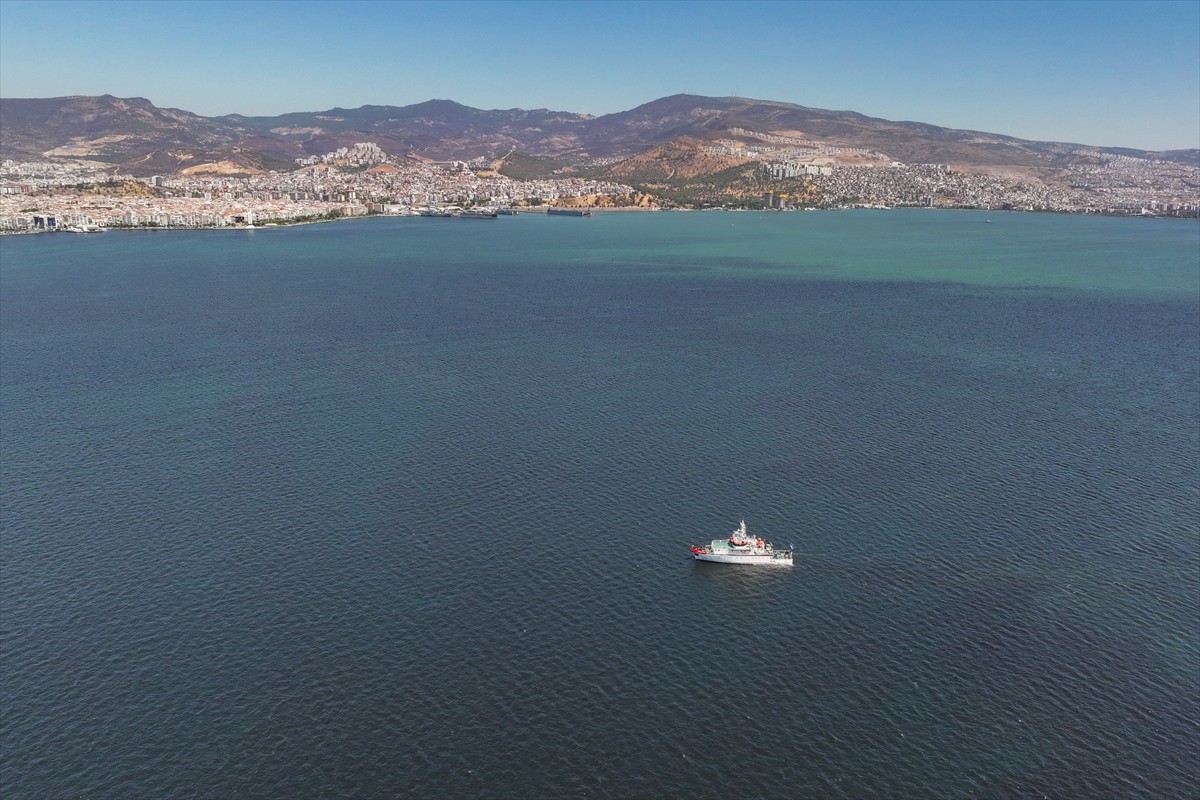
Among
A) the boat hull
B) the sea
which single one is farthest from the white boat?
the sea

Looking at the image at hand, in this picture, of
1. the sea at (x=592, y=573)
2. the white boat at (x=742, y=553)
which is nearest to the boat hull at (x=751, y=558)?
the white boat at (x=742, y=553)

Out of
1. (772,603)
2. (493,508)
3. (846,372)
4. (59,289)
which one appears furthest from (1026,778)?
(59,289)

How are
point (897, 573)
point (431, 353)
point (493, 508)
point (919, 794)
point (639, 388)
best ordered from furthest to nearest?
point (431, 353), point (639, 388), point (493, 508), point (897, 573), point (919, 794)

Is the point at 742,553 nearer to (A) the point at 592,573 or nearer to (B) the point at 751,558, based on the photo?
(B) the point at 751,558

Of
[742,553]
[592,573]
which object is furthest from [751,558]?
[592,573]

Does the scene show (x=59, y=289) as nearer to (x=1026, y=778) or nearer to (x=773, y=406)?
(x=773, y=406)

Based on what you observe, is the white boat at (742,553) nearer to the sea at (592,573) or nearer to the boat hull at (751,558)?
the boat hull at (751,558)
